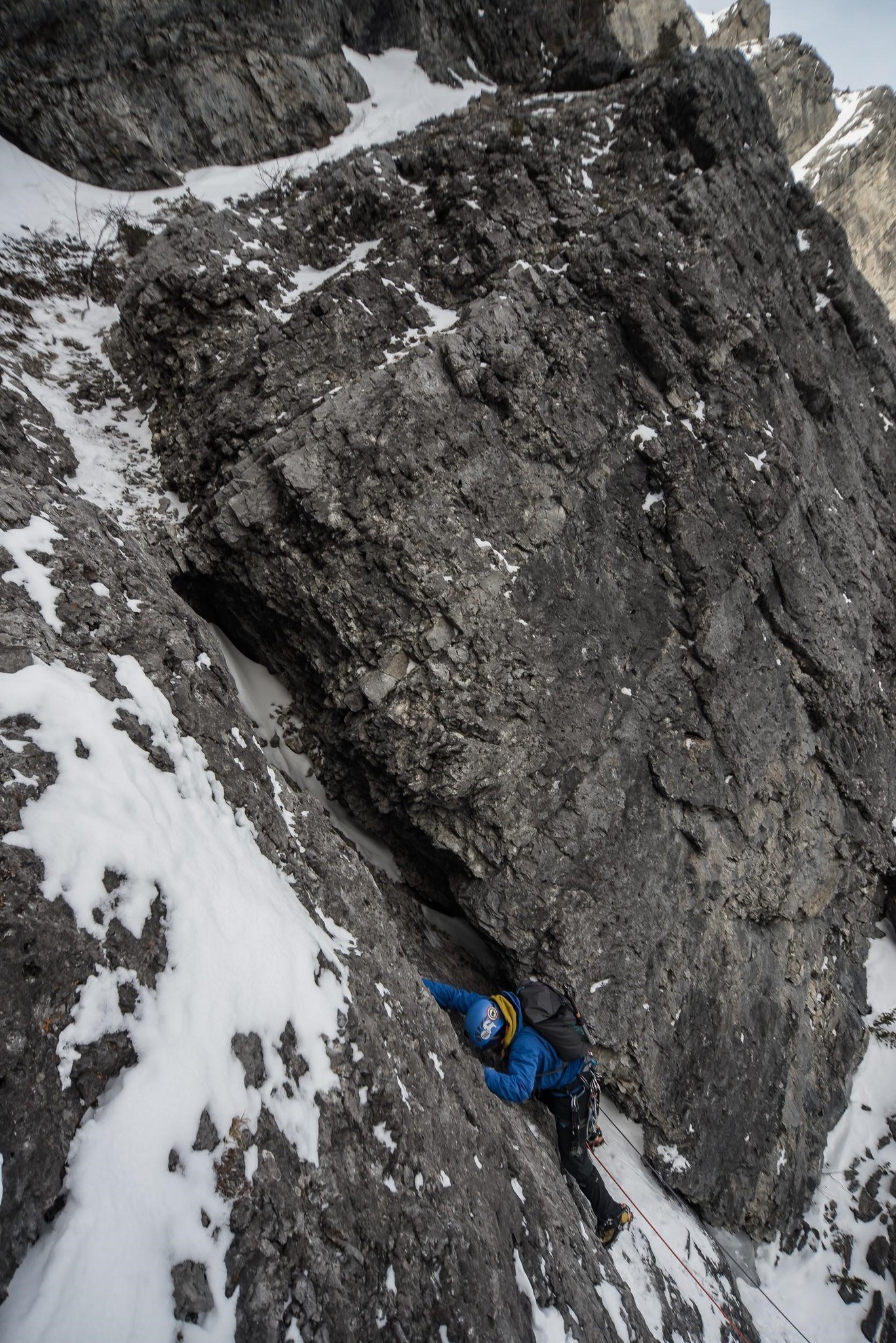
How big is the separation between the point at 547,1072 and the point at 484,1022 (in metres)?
1.05

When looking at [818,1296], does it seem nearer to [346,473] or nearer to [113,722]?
[113,722]

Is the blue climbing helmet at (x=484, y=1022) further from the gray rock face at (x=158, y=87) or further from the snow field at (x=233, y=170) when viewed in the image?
the gray rock face at (x=158, y=87)

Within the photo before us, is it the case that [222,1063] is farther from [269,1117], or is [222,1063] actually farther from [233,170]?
[233,170]

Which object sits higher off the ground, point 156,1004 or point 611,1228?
point 156,1004

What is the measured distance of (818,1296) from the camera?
851 cm

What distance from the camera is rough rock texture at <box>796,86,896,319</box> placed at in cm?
2597

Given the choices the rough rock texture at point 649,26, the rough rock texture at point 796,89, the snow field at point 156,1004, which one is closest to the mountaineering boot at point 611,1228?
the snow field at point 156,1004

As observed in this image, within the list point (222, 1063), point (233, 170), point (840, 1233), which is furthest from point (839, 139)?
point (222, 1063)

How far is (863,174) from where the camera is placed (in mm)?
26391

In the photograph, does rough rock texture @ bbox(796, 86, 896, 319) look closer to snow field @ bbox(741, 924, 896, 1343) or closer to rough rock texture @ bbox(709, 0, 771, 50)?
rough rock texture @ bbox(709, 0, 771, 50)

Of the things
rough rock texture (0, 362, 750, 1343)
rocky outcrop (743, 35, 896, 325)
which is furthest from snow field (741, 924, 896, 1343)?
rocky outcrop (743, 35, 896, 325)

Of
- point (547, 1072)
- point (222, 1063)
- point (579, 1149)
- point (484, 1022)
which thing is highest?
point (222, 1063)

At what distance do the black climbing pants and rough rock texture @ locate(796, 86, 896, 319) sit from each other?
3406 centimetres

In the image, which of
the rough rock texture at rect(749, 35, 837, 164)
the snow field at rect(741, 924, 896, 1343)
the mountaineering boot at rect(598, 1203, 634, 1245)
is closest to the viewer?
the mountaineering boot at rect(598, 1203, 634, 1245)
